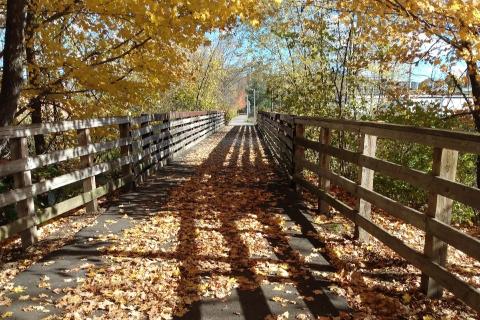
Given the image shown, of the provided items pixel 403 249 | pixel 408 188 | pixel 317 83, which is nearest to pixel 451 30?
pixel 408 188

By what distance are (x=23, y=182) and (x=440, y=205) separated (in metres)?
4.08

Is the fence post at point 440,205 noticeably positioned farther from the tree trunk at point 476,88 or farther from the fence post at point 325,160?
the tree trunk at point 476,88

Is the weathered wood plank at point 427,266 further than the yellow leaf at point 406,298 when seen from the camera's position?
No

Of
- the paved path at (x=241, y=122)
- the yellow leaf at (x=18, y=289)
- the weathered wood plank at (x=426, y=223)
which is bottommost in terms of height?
the paved path at (x=241, y=122)

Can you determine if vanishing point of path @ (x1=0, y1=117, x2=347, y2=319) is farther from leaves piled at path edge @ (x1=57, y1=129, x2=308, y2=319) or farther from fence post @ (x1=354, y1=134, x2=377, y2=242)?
fence post @ (x1=354, y1=134, x2=377, y2=242)

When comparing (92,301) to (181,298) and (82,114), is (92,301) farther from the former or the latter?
(82,114)

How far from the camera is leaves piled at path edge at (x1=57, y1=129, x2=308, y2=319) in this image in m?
3.63

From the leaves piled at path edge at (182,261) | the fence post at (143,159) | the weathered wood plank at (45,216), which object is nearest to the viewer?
the leaves piled at path edge at (182,261)

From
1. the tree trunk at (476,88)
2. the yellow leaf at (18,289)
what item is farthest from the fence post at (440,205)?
the tree trunk at (476,88)

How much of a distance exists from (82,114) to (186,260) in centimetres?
627

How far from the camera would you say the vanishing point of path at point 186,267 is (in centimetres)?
353

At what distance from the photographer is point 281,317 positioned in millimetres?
3396

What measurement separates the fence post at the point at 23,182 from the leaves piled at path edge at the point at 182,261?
889 millimetres

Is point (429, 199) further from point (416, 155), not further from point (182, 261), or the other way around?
point (416, 155)
